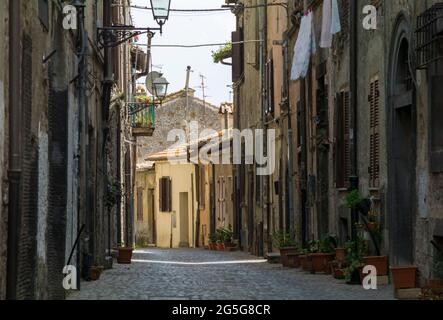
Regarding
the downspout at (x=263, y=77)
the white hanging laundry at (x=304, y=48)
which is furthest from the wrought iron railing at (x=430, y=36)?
the downspout at (x=263, y=77)

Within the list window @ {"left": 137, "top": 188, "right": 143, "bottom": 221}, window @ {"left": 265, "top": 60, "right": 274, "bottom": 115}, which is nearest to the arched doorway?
window @ {"left": 265, "top": 60, "right": 274, "bottom": 115}

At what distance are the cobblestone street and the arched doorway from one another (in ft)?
2.81

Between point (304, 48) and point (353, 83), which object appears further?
point (304, 48)

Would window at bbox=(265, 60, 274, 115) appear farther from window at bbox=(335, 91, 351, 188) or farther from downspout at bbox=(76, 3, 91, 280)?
downspout at bbox=(76, 3, 91, 280)

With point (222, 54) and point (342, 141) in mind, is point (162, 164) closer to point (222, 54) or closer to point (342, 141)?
point (222, 54)

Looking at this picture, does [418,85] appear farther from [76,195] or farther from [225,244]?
[225,244]

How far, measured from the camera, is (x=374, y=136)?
18.5m

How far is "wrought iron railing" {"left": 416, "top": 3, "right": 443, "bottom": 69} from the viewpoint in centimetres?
1340

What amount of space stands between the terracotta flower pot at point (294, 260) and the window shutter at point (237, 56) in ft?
59.2

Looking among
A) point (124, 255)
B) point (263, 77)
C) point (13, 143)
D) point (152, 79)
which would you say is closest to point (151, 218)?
point (152, 79)

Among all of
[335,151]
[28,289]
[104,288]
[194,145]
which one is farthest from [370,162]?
[194,145]

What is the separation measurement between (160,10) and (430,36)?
29.9 ft

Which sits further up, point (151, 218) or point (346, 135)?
point (346, 135)

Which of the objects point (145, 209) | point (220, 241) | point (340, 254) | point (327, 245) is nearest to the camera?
point (340, 254)
